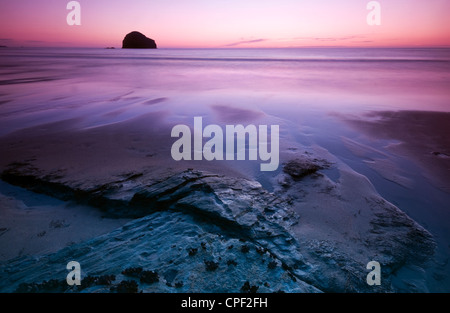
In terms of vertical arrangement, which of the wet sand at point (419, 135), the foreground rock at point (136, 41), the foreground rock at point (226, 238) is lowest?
the foreground rock at point (226, 238)

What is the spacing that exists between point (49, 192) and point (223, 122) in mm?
6335

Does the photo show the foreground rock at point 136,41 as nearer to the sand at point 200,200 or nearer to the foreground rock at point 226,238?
the sand at point 200,200

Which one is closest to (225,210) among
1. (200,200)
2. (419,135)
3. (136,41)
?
(200,200)

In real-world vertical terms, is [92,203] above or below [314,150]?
below

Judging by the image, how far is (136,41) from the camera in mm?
135750

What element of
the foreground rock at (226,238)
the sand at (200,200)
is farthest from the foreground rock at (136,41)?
the foreground rock at (226,238)

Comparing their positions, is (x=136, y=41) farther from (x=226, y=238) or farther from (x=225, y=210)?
(x=226, y=238)

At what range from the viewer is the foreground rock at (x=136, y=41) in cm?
13488

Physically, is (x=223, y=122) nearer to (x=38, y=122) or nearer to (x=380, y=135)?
(x=380, y=135)

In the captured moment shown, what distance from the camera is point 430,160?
6449 mm

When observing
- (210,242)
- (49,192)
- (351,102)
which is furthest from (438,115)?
(49,192)

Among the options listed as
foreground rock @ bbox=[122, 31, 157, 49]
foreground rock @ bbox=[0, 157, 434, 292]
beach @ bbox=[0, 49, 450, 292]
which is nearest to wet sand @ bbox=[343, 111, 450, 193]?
beach @ bbox=[0, 49, 450, 292]
